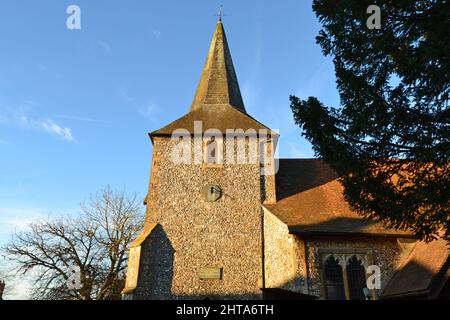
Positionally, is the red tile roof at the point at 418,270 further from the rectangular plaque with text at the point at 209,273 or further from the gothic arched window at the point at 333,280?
the rectangular plaque with text at the point at 209,273

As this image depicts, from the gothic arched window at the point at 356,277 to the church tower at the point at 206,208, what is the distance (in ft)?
9.99

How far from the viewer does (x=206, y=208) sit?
1416cm

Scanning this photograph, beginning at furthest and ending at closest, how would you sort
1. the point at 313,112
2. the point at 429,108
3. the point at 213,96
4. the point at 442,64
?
the point at 213,96 < the point at 313,112 < the point at 429,108 < the point at 442,64

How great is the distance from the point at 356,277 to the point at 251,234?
3991 millimetres

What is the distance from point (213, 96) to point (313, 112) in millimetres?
10594

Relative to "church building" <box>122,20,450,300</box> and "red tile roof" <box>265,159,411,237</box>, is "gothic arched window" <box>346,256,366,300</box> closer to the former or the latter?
"church building" <box>122,20,450,300</box>

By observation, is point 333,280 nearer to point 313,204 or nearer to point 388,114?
point 313,204

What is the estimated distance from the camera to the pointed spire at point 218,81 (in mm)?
17734

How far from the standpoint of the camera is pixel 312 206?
1380 centimetres

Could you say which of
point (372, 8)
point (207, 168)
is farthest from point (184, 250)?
point (372, 8)
